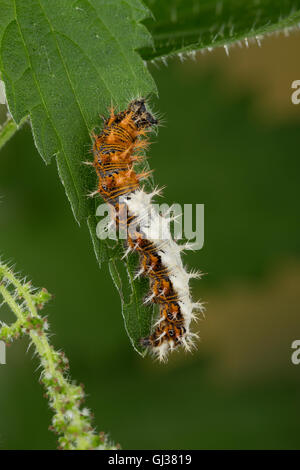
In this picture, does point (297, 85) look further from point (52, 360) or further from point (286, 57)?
point (52, 360)

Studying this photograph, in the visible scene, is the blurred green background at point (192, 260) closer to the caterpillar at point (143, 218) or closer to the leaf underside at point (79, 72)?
the caterpillar at point (143, 218)

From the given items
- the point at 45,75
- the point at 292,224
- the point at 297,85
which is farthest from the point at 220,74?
the point at 45,75
